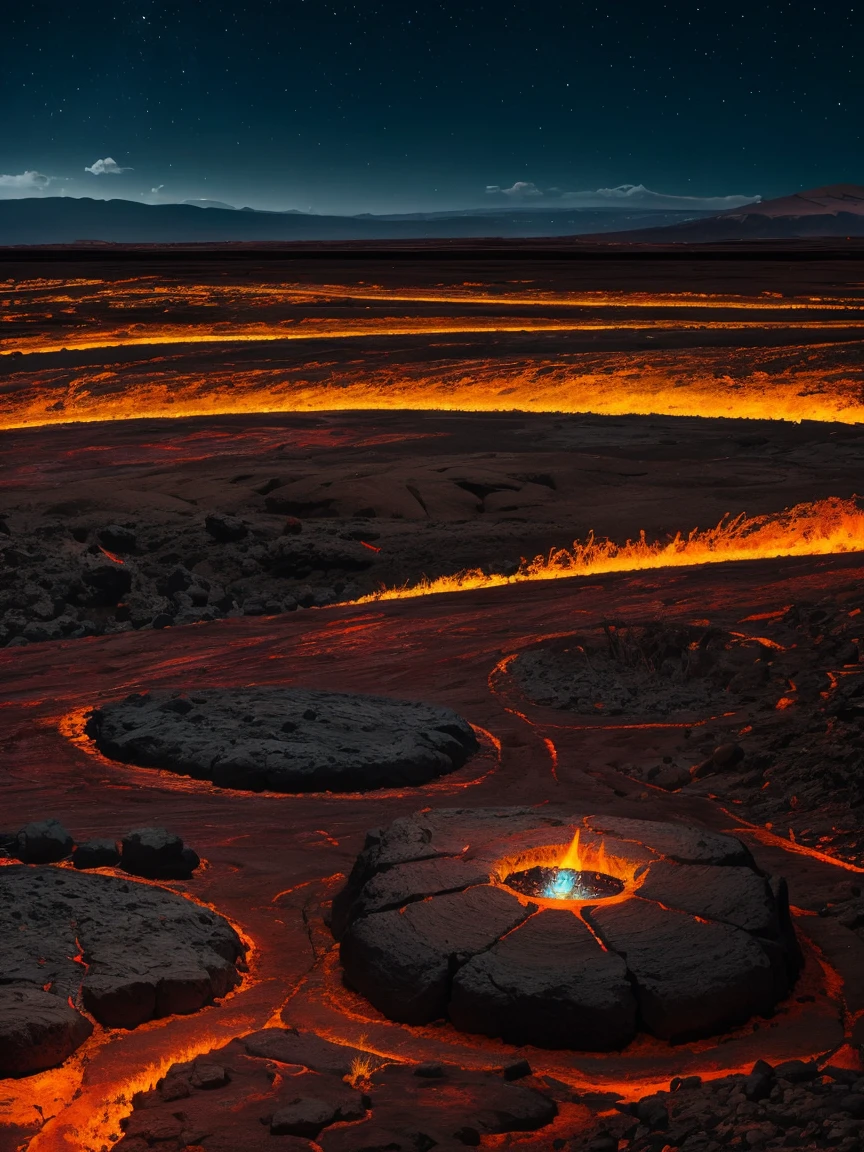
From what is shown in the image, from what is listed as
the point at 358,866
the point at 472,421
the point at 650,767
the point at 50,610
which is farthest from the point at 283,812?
the point at 472,421

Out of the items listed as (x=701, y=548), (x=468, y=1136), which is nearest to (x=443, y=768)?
(x=468, y=1136)

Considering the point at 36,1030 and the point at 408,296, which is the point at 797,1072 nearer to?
the point at 36,1030

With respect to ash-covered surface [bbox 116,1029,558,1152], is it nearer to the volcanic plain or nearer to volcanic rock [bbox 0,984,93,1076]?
the volcanic plain

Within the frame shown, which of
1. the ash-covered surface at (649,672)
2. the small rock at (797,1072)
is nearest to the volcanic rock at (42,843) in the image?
the small rock at (797,1072)

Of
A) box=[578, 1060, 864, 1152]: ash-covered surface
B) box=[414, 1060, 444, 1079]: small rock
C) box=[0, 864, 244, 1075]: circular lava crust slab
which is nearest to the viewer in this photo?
box=[578, 1060, 864, 1152]: ash-covered surface

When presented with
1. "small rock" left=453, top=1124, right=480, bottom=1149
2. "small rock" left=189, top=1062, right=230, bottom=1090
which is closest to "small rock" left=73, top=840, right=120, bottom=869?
"small rock" left=189, top=1062, right=230, bottom=1090

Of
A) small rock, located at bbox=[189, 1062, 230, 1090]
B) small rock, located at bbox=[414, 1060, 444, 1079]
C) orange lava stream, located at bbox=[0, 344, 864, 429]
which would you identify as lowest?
small rock, located at bbox=[414, 1060, 444, 1079]
